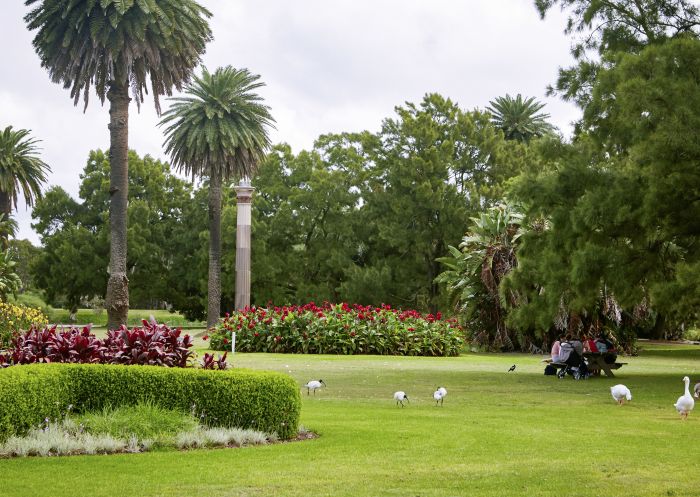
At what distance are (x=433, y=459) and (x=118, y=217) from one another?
79.3 feet

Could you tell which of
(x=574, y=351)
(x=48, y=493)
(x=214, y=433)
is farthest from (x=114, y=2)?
(x=48, y=493)

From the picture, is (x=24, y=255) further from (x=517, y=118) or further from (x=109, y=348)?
(x=109, y=348)

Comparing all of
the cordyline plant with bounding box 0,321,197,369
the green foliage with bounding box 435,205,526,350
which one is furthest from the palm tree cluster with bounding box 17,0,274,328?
the cordyline plant with bounding box 0,321,197,369

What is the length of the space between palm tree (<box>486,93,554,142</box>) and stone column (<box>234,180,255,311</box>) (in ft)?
86.5

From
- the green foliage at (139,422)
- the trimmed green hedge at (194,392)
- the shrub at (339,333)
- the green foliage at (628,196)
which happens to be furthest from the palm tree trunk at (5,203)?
the green foliage at (139,422)

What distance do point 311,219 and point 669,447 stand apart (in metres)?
47.6

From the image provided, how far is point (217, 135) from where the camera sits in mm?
48219

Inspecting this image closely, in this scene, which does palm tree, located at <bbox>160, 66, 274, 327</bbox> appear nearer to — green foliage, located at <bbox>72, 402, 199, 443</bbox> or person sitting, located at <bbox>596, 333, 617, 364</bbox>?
person sitting, located at <bbox>596, 333, 617, 364</bbox>

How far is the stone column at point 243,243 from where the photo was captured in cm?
4175

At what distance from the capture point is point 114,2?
30188 millimetres

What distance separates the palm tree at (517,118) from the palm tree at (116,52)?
3384 centimetres

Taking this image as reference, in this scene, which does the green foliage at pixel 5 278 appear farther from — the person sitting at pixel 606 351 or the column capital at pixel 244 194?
the person sitting at pixel 606 351

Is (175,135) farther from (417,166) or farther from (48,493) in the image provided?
(48,493)

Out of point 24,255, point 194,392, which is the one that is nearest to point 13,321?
point 194,392
